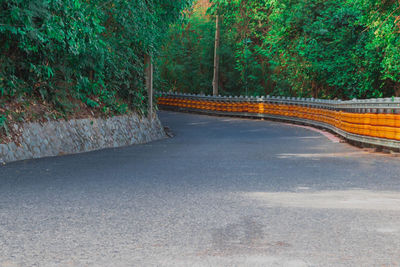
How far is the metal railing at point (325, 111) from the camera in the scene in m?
16.3

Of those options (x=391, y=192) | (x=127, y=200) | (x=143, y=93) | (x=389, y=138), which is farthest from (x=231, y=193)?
(x=143, y=93)

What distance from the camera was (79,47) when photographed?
1441 centimetres

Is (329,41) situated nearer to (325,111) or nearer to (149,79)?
(325,111)

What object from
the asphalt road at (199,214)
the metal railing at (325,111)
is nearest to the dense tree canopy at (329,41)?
the metal railing at (325,111)

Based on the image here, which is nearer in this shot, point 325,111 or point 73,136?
point 73,136

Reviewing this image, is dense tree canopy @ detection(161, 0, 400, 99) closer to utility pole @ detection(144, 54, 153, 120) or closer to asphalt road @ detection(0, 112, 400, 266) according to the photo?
utility pole @ detection(144, 54, 153, 120)

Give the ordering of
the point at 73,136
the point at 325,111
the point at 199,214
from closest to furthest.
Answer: the point at 199,214, the point at 73,136, the point at 325,111

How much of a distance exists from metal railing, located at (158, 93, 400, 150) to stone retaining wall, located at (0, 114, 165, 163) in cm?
775

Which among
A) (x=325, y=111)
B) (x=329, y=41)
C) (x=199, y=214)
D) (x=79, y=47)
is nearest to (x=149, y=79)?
(x=325, y=111)

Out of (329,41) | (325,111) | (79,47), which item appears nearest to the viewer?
(79,47)

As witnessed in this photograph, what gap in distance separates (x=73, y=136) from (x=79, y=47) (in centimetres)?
353

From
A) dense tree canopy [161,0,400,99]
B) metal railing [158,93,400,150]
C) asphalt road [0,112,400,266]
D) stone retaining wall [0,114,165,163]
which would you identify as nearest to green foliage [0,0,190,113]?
stone retaining wall [0,114,165,163]

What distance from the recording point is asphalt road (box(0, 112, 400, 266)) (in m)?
5.34

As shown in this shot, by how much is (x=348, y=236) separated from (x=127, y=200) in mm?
3372
